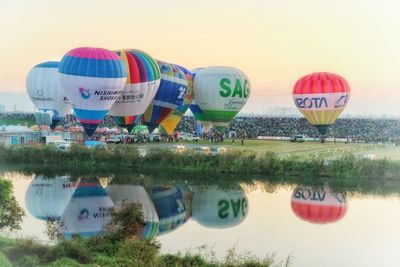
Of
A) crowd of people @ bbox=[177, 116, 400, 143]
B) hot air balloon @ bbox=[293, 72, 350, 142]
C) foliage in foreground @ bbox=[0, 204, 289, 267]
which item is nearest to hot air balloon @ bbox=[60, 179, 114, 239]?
foliage in foreground @ bbox=[0, 204, 289, 267]

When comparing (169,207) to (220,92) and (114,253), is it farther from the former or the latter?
(220,92)

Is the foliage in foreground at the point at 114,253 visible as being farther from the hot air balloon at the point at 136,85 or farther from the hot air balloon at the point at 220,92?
the hot air balloon at the point at 220,92

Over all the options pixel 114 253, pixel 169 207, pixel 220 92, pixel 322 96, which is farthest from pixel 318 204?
pixel 220 92

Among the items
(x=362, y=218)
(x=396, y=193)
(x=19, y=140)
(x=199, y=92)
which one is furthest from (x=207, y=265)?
(x=19, y=140)

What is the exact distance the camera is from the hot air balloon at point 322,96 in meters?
18.5

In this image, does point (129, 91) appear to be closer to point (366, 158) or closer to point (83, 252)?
point (366, 158)

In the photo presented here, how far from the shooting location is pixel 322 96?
18578 millimetres

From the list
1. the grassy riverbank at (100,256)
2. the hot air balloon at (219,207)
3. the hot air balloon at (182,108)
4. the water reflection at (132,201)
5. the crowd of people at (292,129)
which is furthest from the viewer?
the crowd of people at (292,129)

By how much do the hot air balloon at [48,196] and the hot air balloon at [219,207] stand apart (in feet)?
7.67

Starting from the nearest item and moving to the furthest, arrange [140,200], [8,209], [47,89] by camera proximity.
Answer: [8,209] → [140,200] → [47,89]

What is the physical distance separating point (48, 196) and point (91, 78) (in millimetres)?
4274

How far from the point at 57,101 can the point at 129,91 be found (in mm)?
4032

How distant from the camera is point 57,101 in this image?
62.2 feet

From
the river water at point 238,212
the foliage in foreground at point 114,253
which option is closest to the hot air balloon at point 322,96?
the river water at point 238,212
